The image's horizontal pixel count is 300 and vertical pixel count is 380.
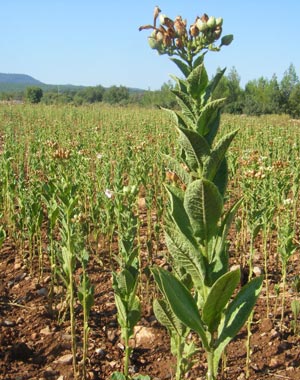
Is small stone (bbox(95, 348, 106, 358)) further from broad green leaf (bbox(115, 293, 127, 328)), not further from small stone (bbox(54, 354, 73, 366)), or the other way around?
broad green leaf (bbox(115, 293, 127, 328))

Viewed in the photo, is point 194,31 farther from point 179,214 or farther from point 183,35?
point 179,214

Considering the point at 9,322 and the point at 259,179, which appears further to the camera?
the point at 259,179

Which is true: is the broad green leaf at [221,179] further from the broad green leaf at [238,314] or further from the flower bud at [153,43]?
the flower bud at [153,43]

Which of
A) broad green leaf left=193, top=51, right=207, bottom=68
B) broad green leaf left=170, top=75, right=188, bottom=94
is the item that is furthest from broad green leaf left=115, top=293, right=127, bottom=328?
broad green leaf left=193, top=51, right=207, bottom=68

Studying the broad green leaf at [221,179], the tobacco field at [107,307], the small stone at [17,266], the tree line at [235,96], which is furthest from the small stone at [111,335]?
the tree line at [235,96]

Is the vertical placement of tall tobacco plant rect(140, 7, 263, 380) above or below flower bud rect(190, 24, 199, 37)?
below

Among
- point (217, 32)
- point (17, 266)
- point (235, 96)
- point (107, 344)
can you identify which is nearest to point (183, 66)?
point (217, 32)

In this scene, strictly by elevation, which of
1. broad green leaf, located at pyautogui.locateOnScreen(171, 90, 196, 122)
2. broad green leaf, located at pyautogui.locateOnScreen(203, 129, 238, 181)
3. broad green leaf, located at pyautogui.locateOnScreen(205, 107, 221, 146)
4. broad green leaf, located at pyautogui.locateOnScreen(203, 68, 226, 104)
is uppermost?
broad green leaf, located at pyautogui.locateOnScreen(203, 68, 226, 104)

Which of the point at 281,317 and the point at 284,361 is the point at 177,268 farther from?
the point at 281,317

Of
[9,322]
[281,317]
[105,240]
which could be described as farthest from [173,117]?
[105,240]

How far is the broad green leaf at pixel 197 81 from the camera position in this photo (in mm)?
1710

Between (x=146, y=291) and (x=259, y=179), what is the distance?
128cm

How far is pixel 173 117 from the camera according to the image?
180cm

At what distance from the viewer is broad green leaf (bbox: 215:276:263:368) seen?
1.82 metres
